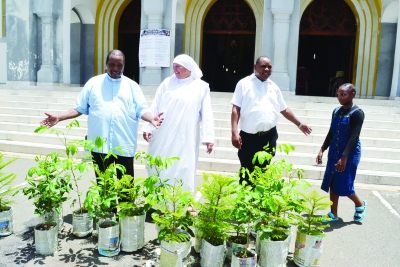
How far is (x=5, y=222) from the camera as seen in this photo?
331 centimetres

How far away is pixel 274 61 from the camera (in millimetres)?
Answer: 10109

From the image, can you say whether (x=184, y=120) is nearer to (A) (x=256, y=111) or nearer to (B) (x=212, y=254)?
(A) (x=256, y=111)

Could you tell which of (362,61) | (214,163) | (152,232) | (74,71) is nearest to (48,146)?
(214,163)

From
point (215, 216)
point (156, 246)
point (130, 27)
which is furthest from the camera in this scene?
point (130, 27)

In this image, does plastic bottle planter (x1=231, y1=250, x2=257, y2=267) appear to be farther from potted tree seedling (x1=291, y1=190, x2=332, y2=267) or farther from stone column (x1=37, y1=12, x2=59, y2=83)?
stone column (x1=37, y1=12, x2=59, y2=83)

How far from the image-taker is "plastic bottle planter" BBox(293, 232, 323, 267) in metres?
2.85

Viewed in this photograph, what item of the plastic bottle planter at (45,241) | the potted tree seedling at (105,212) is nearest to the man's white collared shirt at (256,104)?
the potted tree seedling at (105,212)

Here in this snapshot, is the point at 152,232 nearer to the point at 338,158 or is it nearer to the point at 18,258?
the point at 18,258

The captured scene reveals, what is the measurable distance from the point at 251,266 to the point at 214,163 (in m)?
3.53

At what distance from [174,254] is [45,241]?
1.17 meters

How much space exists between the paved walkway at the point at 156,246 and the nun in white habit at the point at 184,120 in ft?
2.40

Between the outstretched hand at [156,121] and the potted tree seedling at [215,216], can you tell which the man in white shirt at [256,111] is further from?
the potted tree seedling at [215,216]

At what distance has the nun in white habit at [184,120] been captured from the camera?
3730 millimetres

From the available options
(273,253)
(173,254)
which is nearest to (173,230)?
(173,254)
